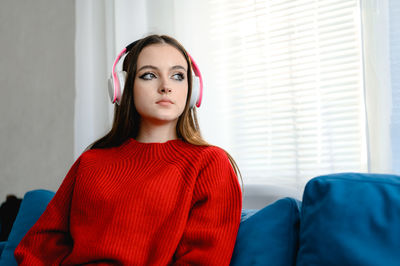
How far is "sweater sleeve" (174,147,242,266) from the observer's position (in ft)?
2.92

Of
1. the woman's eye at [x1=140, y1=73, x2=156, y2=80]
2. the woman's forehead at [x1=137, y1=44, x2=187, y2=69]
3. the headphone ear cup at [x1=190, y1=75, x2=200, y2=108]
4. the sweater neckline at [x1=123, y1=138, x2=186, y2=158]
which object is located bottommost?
the sweater neckline at [x1=123, y1=138, x2=186, y2=158]

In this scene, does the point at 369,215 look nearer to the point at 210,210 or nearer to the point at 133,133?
the point at 210,210

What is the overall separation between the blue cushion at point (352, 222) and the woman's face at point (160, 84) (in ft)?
1.60

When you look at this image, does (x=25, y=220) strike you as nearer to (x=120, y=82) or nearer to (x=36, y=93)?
(x=120, y=82)

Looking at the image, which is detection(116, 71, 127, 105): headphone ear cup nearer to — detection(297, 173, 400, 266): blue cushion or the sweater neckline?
the sweater neckline

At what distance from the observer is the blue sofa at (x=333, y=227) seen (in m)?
0.68

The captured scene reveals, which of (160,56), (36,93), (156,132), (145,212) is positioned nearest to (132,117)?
(156,132)

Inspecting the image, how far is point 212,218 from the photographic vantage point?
3.07ft

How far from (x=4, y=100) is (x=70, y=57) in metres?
0.62

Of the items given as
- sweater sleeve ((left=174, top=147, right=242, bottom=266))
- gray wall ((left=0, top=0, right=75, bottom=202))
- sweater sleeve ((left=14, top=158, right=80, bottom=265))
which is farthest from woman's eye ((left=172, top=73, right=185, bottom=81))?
gray wall ((left=0, top=0, right=75, bottom=202))

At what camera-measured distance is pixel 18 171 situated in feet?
8.88

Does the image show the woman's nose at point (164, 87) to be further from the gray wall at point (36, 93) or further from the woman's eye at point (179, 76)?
the gray wall at point (36, 93)

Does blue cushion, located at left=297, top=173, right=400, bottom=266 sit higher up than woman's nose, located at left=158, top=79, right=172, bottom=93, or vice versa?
woman's nose, located at left=158, top=79, right=172, bottom=93

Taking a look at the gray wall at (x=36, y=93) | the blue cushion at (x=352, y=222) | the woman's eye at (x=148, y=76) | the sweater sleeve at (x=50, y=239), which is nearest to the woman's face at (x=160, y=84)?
the woman's eye at (x=148, y=76)
